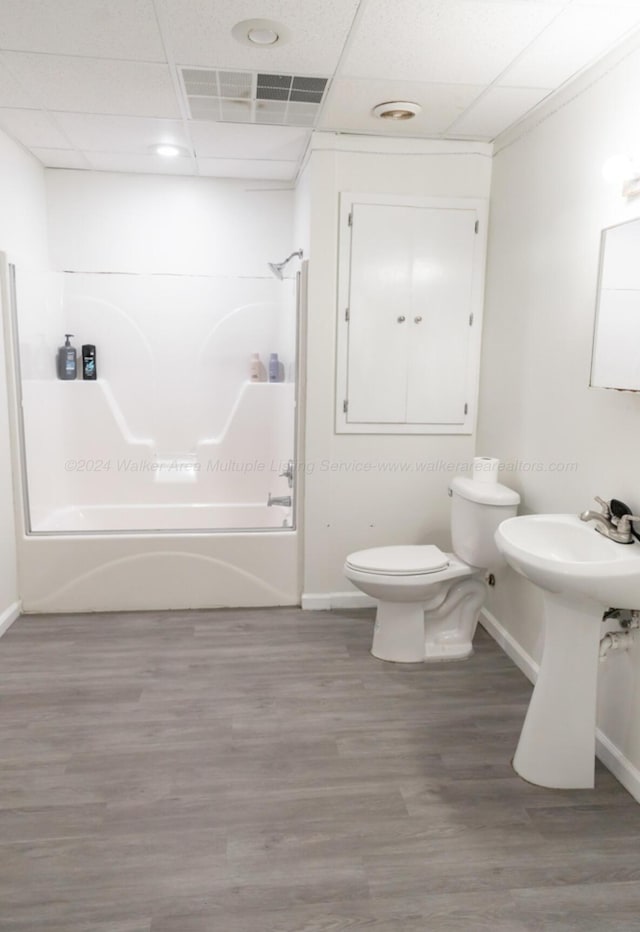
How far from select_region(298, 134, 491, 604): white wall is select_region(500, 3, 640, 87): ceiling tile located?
73cm

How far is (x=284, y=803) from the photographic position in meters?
1.95

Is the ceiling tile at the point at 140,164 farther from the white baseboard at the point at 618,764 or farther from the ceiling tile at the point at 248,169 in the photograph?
the white baseboard at the point at 618,764

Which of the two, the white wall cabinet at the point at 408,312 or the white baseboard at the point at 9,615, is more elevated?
the white wall cabinet at the point at 408,312

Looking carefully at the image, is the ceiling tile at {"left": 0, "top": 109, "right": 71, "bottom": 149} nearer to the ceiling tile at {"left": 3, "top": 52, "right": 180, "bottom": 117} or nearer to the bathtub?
the ceiling tile at {"left": 3, "top": 52, "right": 180, "bottom": 117}

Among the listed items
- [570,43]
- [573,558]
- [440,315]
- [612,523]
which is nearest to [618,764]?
[573,558]

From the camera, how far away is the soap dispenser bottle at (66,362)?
365 centimetres

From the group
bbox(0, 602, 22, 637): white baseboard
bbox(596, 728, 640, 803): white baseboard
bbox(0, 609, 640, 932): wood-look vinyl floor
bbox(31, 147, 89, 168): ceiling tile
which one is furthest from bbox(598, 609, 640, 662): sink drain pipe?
bbox(31, 147, 89, 168): ceiling tile

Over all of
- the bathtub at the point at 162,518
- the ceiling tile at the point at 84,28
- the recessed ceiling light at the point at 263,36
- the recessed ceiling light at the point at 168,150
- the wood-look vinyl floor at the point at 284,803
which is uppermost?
the recessed ceiling light at the point at 168,150

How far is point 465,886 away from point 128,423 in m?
2.82

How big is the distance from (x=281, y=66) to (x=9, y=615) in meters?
2.66

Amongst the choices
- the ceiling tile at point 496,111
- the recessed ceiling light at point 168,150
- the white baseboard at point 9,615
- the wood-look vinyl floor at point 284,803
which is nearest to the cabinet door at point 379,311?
the ceiling tile at point 496,111

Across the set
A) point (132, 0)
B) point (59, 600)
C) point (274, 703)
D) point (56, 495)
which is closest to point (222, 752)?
point (274, 703)

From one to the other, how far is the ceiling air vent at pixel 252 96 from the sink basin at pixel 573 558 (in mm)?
1812

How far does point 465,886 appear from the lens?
1.66 m
